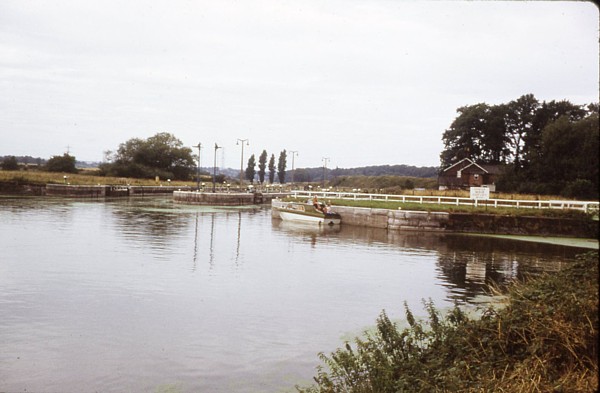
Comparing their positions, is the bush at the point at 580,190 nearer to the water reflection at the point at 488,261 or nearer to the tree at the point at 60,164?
the water reflection at the point at 488,261

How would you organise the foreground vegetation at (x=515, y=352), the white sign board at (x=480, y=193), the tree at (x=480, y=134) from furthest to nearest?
the tree at (x=480, y=134) → the white sign board at (x=480, y=193) → the foreground vegetation at (x=515, y=352)

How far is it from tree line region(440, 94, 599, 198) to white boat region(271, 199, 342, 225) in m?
24.6

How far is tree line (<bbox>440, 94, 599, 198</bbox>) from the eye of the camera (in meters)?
52.3

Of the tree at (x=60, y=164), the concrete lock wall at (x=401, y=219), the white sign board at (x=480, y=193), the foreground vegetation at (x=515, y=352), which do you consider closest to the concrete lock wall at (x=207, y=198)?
the concrete lock wall at (x=401, y=219)

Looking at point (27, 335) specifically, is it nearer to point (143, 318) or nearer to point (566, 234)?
A: point (143, 318)

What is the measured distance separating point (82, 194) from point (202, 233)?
3876 centimetres

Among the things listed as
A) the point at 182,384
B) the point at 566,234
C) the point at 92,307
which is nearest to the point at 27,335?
the point at 92,307

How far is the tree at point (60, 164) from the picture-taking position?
9019 cm

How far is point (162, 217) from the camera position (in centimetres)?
3931

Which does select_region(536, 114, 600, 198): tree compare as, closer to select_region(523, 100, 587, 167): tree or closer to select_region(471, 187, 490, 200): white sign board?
select_region(471, 187, 490, 200): white sign board

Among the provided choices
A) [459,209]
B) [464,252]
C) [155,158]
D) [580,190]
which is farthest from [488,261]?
[155,158]

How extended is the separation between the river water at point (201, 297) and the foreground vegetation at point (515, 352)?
2.07 meters

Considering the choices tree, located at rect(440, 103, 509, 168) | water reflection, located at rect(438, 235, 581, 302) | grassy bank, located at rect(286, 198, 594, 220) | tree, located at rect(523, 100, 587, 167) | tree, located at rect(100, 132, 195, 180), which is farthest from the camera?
tree, located at rect(100, 132, 195, 180)

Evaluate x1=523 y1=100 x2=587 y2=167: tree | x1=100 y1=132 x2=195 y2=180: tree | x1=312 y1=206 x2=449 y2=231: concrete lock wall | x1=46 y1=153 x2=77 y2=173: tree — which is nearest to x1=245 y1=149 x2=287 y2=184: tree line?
x1=100 y1=132 x2=195 y2=180: tree
